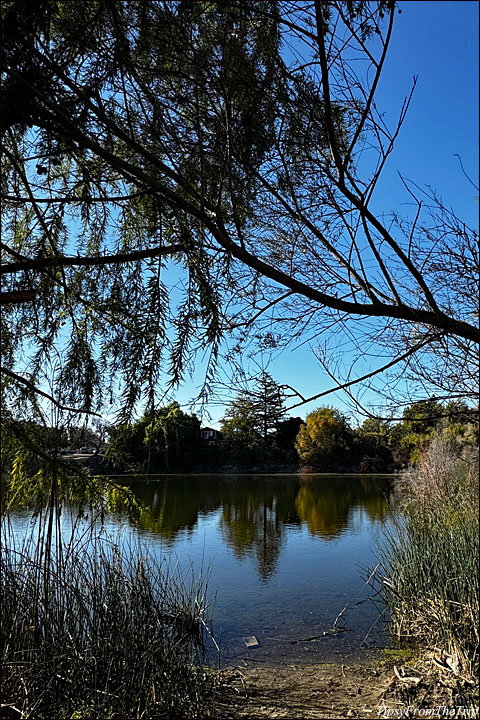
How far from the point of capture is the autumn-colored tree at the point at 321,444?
36.3 ft

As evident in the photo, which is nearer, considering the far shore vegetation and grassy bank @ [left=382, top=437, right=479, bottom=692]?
the far shore vegetation

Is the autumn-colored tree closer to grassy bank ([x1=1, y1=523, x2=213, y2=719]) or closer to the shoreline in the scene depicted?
the shoreline

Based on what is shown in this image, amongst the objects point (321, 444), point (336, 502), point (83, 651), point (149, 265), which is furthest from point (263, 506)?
point (149, 265)

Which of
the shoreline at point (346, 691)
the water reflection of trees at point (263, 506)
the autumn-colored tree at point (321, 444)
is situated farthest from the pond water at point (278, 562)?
the autumn-colored tree at point (321, 444)

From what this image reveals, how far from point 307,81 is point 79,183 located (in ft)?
3.00

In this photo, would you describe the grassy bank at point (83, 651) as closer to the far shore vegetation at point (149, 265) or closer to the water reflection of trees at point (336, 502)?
the far shore vegetation at point (149, 265)

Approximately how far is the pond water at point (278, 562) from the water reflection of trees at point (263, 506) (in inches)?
1.1

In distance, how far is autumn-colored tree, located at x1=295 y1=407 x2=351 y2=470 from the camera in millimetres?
11049

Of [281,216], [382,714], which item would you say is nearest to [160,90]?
[281,216]

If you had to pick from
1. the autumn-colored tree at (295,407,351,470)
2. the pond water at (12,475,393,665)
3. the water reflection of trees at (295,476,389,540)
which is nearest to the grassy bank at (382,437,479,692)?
the pond water at (12,475,393,665)

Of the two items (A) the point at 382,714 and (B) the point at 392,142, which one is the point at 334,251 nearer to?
(B) the point at 392,142

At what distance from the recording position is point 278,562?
7309 mm

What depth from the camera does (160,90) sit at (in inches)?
72.3

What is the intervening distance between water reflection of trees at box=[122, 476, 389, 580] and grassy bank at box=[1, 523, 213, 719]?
2.26 m
